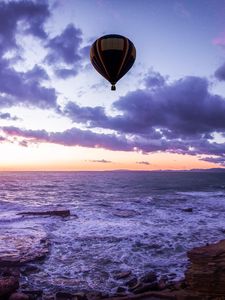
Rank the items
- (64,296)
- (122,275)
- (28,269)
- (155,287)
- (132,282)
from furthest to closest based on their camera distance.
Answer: (28,269) → (122,275) → (132,282) → (155,287) → (64,296)

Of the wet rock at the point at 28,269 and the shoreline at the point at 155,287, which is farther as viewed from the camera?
the wet rock at the point at 28,269

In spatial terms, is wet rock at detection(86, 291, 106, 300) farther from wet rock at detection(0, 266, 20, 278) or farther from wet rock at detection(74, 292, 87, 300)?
wet rock at detection(0, 266, 20, 278)

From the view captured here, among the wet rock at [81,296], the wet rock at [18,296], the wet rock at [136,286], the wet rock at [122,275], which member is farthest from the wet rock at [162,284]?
the wet rock at [18,296]

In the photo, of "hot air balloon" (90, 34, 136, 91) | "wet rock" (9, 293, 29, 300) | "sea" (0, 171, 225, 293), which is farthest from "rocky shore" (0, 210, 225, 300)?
"hot air balloon" (90, 34, 136, 91)

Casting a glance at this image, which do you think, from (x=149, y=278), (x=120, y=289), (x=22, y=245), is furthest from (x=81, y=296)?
(x=22, y=245)

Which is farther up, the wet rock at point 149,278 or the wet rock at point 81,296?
the wet rock at point 149,278

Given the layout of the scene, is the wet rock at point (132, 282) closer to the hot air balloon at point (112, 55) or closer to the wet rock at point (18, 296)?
the wet rock at point (18, 296)

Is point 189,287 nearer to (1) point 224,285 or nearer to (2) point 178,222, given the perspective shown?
(1) point 224,285

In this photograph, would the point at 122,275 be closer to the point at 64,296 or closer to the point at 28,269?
the point at 64,296
